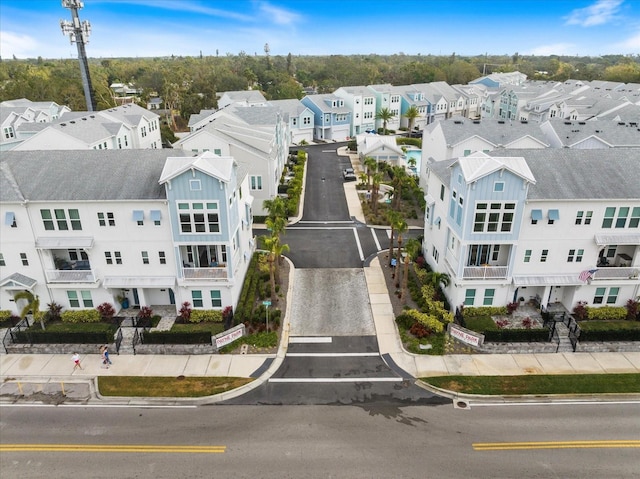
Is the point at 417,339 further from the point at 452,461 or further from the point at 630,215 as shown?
the point at 630,215

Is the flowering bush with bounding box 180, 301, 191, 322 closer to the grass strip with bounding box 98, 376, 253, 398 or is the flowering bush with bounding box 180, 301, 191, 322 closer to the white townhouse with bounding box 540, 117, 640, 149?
the grass strip with bounding box 98, 376, 253, 398

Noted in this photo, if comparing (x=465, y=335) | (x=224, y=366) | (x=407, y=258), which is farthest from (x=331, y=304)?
(x=465, y=335)

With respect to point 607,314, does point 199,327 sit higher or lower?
lower

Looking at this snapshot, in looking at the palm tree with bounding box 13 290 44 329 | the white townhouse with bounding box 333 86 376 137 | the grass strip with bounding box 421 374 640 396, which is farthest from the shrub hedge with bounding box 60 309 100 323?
the white townhouse with bounding box 333 86 376 137

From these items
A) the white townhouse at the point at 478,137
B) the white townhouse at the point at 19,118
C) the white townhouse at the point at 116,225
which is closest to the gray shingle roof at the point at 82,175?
the white townhouse at the point at 116,225

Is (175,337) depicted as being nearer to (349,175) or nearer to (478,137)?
(478,137)

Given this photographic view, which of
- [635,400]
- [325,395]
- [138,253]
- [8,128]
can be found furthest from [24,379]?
[8,128]

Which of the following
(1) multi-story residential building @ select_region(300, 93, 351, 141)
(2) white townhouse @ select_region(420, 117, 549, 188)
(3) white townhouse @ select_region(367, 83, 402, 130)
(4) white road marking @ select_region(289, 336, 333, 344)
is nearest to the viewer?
(4) white road marking @ select_region(289, 336, 333, 344)
